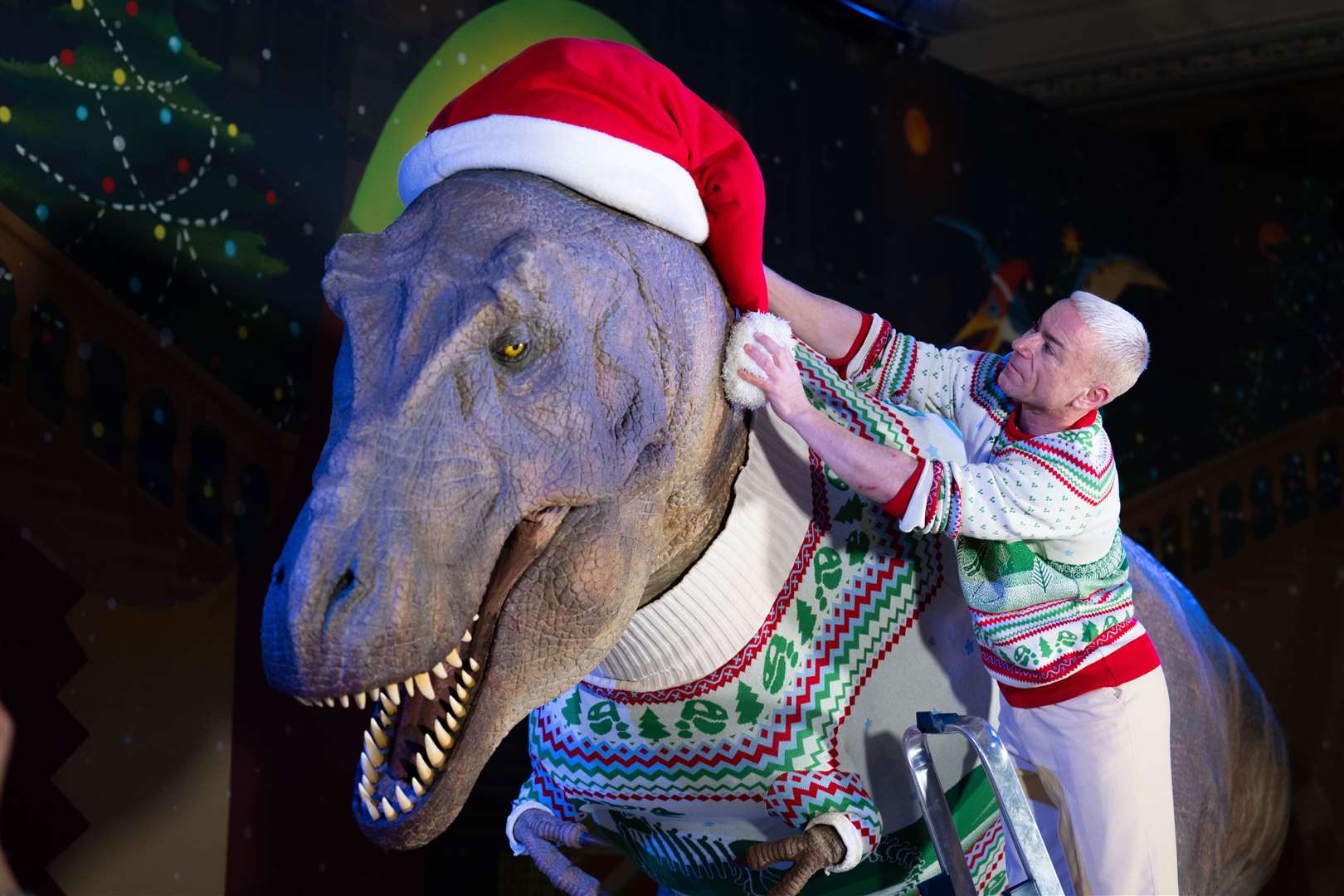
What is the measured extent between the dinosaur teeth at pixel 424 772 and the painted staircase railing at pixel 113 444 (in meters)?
0.79

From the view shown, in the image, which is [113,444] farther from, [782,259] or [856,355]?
[782,259]

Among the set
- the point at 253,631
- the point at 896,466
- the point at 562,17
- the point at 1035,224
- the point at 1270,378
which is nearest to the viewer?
the point at 896,466

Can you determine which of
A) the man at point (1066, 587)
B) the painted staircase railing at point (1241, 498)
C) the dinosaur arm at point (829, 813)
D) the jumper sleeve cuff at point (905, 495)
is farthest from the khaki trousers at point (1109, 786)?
the painted staircase railing at point (1241, 498)

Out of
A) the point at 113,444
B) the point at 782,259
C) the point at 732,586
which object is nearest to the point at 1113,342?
the point at 732,586

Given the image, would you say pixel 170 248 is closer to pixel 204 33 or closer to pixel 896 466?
pixel 204 33

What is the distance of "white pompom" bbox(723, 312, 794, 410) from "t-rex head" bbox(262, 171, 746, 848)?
3cm

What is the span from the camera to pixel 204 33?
1.73 meters

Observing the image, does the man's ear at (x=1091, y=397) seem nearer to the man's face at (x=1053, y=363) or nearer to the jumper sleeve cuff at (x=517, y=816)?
the man's face at (x=1053, y=363)

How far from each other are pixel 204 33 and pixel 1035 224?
6.54 ft

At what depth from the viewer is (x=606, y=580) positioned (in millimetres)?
1021

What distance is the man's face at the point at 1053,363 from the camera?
4.25 ft

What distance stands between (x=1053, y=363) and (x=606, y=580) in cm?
52

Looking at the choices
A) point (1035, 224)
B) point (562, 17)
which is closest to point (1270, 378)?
point (1035, 224)

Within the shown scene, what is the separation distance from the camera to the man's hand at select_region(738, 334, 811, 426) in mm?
1129
